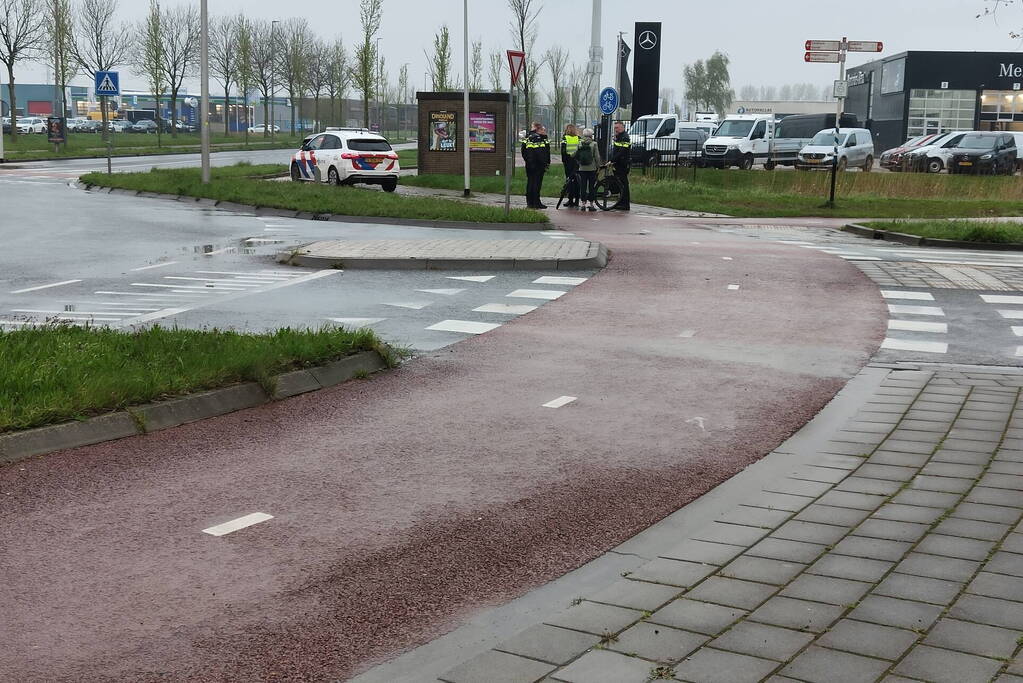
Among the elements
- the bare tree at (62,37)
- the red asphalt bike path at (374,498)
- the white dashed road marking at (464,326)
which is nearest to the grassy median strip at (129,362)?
the red asphalt bike path at (374,498)

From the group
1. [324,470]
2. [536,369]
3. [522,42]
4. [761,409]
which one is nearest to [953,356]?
[761,409]

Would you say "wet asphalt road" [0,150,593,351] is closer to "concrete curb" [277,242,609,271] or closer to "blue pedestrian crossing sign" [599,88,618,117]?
"concrete curb" [277,242,609,271]


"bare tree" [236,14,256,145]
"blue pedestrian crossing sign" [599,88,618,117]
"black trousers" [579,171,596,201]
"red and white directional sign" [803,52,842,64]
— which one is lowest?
"black trousers" [579,171,596,201]

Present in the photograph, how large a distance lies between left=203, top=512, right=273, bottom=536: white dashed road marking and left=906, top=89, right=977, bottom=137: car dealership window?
67.9m

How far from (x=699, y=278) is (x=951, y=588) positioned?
32.4 ft

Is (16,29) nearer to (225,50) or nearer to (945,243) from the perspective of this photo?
(225,50)

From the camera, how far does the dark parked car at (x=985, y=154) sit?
38.9m

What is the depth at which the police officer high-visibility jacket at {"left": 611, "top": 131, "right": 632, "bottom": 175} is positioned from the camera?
24078 millimetres

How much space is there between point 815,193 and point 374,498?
89.0 feet

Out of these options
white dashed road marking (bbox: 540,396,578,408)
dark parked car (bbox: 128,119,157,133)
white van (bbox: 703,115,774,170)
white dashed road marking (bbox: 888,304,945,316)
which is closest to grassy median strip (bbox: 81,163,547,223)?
white dashed road marking (bbox: 888,304,945,316)

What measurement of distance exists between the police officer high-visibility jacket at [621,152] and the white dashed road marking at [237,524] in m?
19.8

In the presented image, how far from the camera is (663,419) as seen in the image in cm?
704

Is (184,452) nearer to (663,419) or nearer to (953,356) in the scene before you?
(663,419)

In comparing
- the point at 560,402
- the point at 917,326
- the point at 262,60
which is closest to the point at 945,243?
the point at 917,326
